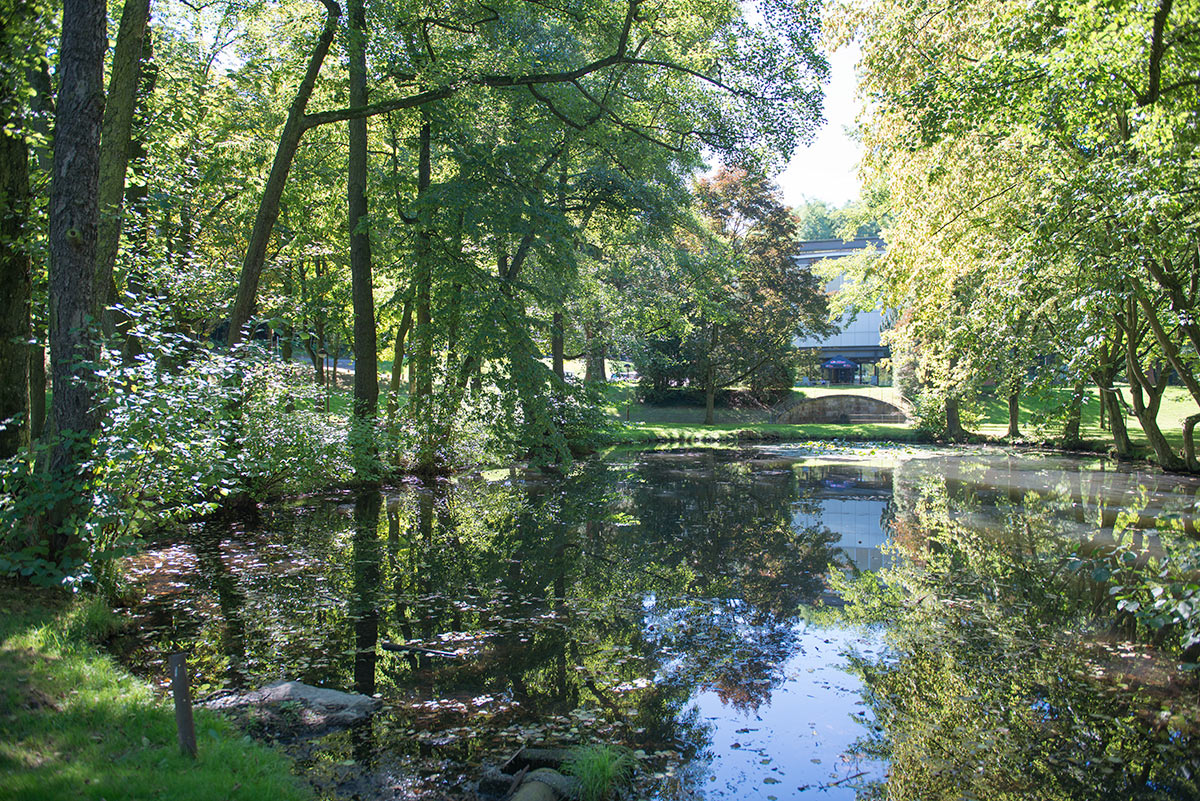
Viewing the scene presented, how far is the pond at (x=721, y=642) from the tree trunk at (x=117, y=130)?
3.69m

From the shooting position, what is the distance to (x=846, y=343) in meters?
48.8

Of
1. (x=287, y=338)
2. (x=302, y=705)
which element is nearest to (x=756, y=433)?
(x=287, y=338)

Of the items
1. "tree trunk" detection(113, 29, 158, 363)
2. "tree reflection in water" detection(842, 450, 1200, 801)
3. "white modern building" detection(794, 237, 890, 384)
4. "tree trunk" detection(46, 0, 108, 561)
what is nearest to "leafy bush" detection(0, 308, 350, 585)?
"tree trunk" detection(46, 0, 108, 561)

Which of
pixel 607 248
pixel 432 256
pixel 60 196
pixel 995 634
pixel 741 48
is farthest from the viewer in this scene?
pixel 607 248

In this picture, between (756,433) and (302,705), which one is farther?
(756,433)

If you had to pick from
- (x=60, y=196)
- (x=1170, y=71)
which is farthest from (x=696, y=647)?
(x=1170, y=71)

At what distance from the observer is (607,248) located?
80.8 feet

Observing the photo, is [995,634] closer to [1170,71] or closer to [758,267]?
[1170,71]

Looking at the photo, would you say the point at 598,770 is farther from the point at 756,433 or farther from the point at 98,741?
the point at 756,433

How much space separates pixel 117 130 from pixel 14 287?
84.9 inches

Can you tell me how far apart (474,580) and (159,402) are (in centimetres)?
402

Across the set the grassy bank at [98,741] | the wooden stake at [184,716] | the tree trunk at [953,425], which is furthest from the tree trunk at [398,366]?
the tree trunk at [953,425]

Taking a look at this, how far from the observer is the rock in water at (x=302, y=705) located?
17.1 feet

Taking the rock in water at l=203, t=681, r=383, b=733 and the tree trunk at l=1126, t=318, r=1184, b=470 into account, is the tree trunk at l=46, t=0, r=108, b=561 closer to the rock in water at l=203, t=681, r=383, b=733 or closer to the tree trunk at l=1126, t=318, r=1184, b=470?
the rock in water at l=203, t=681, r=383, b=733
